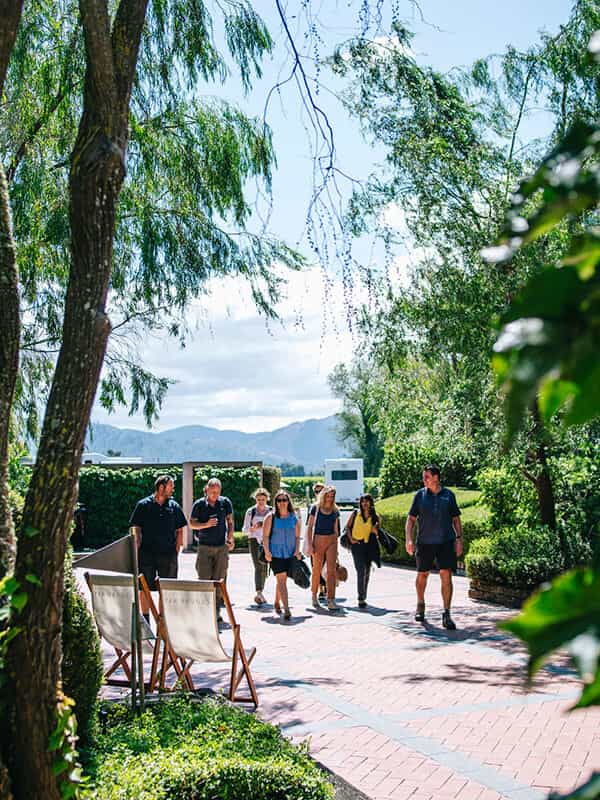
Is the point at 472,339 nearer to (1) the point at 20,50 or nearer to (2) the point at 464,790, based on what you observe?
(1) the point at 20,50

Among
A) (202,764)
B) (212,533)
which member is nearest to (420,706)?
(202,764)

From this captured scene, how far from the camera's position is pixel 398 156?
11.6 m

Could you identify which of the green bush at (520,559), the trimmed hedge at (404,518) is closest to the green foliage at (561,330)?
the green bush at (520,559)

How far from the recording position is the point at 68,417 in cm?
344

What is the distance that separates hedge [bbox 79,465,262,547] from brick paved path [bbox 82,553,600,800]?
48.1ft

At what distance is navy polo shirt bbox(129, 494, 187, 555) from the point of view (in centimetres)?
960

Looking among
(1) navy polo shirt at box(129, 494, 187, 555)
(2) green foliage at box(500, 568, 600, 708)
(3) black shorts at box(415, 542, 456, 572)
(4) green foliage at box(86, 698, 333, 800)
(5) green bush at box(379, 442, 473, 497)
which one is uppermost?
(5) green bush at box(379, 442, 473, 497)

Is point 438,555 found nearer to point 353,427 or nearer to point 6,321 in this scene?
point 6,321

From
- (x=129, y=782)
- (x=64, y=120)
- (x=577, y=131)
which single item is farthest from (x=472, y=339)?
(x=577, y=131)

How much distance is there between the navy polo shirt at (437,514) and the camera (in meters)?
10.2

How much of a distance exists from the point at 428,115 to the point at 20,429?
6660 millimetres

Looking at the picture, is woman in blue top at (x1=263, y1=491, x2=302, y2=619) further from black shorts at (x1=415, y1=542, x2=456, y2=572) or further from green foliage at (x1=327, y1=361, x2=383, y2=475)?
green foliage at (x1=327, y1=361, x2=383, y2=475)

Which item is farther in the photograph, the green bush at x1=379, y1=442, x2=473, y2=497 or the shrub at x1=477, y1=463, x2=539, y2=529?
the green bush at x1=379, y1=442, x2=473, y2=497

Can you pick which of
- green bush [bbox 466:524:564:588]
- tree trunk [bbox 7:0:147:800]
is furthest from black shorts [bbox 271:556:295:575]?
tree trunk [bbox 7:0:147:800]
